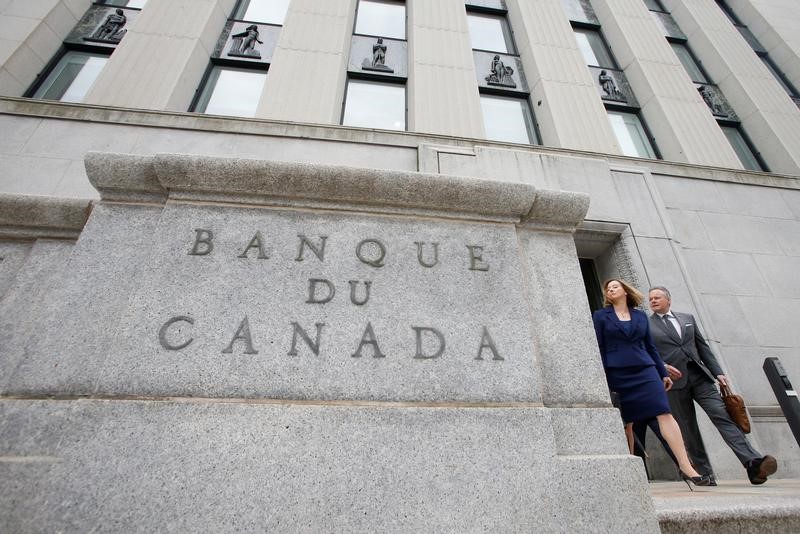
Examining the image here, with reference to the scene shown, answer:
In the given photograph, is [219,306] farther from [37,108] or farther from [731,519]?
[37,108]

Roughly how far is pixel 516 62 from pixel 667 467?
413 inches

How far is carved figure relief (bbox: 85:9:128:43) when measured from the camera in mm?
10016

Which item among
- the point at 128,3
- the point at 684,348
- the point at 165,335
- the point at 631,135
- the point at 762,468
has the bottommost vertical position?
the point at 762,468

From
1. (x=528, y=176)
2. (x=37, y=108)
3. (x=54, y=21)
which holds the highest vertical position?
(x=54, y=21)

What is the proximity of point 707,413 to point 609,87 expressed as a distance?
9.79 m

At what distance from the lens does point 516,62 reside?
37.7ft

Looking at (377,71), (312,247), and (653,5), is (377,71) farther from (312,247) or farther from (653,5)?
(653,5)

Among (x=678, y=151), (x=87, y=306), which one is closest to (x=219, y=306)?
(x=87, y=306)

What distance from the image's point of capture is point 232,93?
9.80 meters

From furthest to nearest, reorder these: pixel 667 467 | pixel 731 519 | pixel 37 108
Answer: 1. pixel 37 108
2. pixel 667 467
3. pixel 731 519

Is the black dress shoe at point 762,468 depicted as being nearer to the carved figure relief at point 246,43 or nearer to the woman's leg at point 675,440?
the woman's leg at point 675,440

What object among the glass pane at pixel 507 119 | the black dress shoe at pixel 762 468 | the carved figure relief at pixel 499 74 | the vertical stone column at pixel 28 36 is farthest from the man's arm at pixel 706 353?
the vertical stone column at pixel 28 36

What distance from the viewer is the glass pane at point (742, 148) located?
1085 centimetres

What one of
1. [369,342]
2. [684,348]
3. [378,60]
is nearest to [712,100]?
[378,60]
